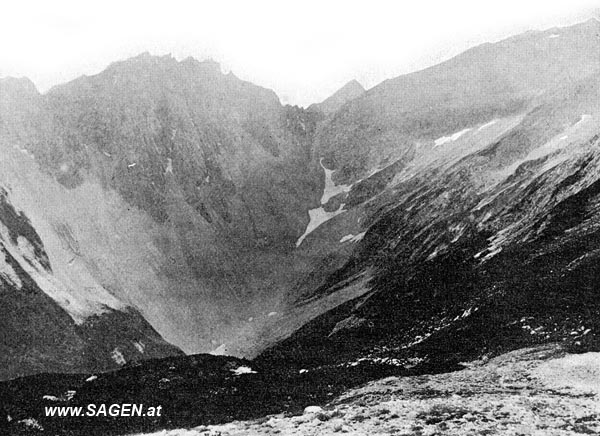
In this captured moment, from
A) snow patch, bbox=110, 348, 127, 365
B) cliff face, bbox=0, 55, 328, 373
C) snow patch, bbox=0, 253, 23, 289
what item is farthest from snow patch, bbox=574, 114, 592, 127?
snow patch, bbox=0, 253, 23, 289

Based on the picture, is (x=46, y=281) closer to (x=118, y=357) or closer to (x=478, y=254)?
(x=118, y=357)

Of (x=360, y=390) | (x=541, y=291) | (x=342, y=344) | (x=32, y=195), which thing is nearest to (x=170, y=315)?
(x=32, y=195)

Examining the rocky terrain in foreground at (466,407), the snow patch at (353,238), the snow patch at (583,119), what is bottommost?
the rocky terrain in foreground at (466,407)

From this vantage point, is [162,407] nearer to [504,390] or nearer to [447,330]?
[504,390]

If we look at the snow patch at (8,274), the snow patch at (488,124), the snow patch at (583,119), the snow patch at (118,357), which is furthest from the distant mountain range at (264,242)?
the snow patch at (583,119)

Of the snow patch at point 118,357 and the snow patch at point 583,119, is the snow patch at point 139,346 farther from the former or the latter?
the snow patch at point 583,119

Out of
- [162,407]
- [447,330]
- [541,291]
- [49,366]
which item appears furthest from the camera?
[49,366]

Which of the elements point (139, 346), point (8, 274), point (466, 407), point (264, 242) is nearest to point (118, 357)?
point (139, 346)
